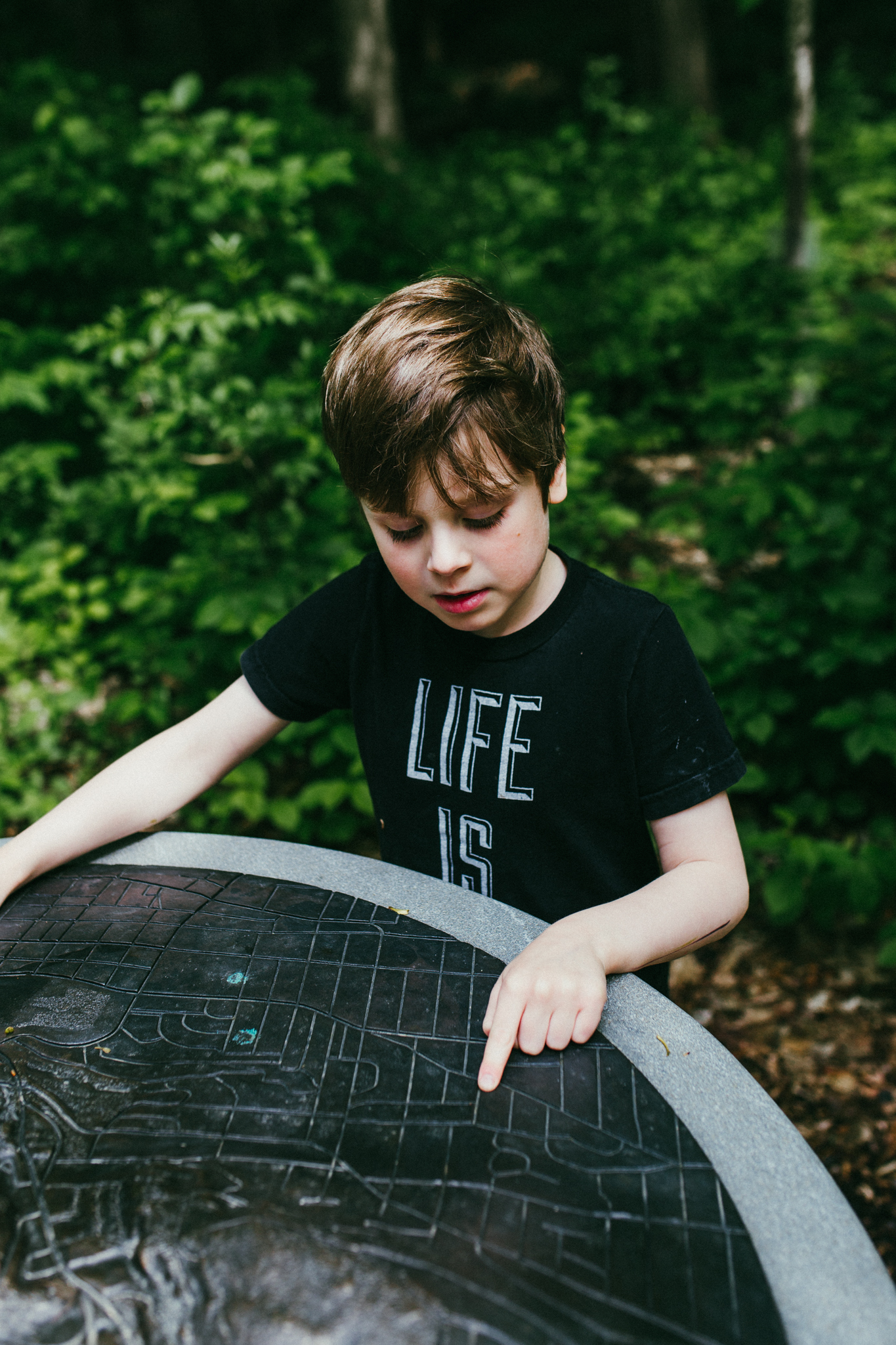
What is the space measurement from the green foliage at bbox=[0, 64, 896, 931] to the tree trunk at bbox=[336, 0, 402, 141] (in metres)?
2.58

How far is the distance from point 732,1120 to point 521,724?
1.85 feet

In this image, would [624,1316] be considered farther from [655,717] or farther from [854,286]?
[854,286]

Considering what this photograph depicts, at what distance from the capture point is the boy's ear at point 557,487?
3.81ft

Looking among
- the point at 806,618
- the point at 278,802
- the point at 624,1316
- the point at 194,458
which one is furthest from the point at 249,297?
the point at 624,1316

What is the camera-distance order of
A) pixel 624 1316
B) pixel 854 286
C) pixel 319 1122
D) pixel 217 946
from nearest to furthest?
1. pixel 624 1316
2. pixel 319 1122
3. pixel 217 946
4. pixel 854 286

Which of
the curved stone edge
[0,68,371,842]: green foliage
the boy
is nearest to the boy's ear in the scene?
the boy

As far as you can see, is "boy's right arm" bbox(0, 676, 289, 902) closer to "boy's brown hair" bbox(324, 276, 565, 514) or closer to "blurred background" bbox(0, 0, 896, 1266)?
"boy's brown hair" bbox(324, 276, 565, 514)

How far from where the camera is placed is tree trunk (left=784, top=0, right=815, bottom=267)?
3346mm

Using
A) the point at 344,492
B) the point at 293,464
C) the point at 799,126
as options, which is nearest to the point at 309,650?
the point at 344,492

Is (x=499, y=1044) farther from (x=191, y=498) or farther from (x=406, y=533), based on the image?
(x=191, y=498)

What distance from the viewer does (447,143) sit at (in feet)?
33.7

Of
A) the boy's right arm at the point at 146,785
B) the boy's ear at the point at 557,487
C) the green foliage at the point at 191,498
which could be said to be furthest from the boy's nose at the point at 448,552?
the green foliage at the point at 191,498

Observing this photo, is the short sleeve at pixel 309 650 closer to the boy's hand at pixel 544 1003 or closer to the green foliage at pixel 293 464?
the green foliage at pixel 293 464

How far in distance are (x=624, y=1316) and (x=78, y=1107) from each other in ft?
1.87
